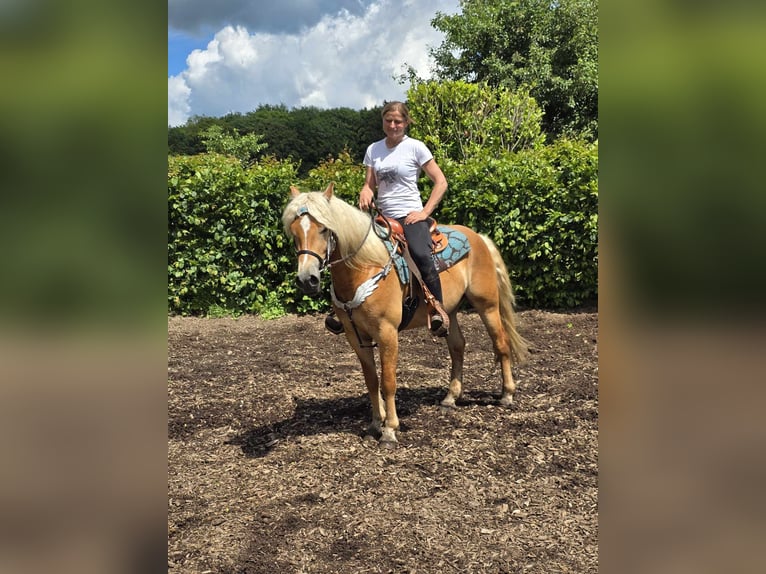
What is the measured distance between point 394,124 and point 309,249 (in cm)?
132

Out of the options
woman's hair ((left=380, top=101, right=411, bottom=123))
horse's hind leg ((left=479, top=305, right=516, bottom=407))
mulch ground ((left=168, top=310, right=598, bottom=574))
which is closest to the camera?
mulch ground ((left=168, top=310, right=598, bottom=574))

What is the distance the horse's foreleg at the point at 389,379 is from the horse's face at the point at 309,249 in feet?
2.87

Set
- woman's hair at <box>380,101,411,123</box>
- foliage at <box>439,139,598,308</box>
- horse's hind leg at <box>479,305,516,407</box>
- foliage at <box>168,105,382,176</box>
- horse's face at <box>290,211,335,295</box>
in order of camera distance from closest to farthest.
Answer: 1. horse's face at <box>290,211,335,295</box>
2. woman's hair at <box>380,101,411,123</box>
3. horse's hind leg at <box>479,305,516,407</box>
4. foliage at <box>439,139,598,308</box>
5. foliage at <box>168,105,382,176</box>

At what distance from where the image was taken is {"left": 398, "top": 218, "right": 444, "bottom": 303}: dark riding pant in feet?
14.8

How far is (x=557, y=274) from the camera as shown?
9.05 meters

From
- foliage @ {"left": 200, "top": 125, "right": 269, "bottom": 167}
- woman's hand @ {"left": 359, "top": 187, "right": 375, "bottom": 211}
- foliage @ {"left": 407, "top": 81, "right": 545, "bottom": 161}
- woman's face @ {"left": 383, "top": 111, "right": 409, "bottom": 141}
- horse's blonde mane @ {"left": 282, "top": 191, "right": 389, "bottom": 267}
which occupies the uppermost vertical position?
foliage @ {"left": 200, "top": 125, "right": 269, "bottom": 167}

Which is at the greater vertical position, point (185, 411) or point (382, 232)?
point (382, 232)

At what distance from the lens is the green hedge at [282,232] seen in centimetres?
898

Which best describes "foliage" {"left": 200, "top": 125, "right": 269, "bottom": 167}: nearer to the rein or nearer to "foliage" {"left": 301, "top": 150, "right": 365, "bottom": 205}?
"foliage" {"left": 301, "top": 150, "right": 365, "bottom": 205}

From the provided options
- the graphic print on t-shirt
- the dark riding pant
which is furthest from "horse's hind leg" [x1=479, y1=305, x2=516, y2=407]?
the graphic print on t-shirt
